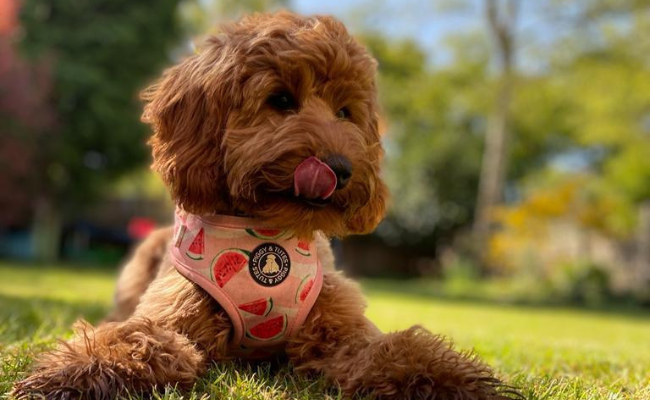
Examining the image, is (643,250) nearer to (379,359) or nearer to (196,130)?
(379,359)

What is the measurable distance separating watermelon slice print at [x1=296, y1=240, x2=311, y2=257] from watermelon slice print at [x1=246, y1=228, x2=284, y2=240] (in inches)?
4.8

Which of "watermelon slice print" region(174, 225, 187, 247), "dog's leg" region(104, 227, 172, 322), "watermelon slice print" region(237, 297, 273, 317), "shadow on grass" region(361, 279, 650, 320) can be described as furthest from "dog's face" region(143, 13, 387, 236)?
"shadow on grass" region(361, 279, 650, 320)

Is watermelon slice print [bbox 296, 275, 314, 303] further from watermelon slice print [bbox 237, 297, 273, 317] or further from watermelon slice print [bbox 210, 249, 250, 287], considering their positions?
watermelon slice print [bbox 210, 249, 250, 287]

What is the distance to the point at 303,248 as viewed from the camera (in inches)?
113

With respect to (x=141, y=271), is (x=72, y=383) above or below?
below

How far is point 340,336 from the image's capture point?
2793 mm

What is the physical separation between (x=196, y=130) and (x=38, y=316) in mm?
2762

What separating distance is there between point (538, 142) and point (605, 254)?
19.7m

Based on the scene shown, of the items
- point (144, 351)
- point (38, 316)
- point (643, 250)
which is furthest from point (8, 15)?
point (144, 351)

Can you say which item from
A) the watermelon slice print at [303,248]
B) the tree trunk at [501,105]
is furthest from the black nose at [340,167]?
the tree trunk at [501,105]

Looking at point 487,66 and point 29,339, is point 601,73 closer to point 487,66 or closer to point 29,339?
point 487,66

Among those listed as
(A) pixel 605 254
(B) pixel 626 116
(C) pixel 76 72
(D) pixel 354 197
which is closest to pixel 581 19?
(B) pixel 626 116

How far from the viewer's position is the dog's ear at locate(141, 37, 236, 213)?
2658 millimetres

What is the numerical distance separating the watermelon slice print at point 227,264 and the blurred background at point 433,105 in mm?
12948
